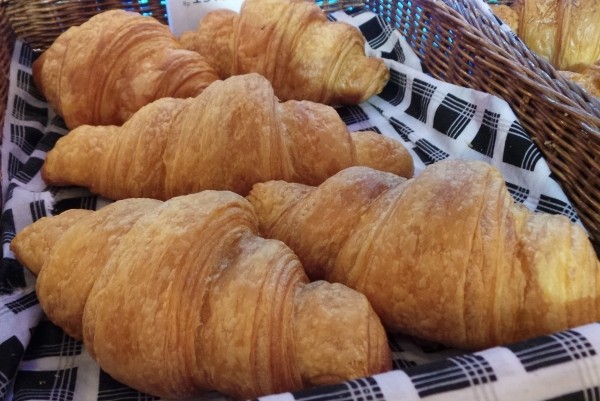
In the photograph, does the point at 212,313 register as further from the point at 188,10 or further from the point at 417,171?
the point at 188,10

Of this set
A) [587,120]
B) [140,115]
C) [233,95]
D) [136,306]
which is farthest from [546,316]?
[140,115]

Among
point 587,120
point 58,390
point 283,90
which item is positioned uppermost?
point 587,120

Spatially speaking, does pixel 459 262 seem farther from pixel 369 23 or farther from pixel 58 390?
pixel 369 23

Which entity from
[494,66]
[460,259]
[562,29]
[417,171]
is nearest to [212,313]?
[460,259]

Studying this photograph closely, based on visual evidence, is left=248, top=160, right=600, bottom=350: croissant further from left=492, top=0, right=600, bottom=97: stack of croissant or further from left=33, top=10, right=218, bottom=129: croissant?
left=492, top=0, right=600, bottom=97: stack of croissant

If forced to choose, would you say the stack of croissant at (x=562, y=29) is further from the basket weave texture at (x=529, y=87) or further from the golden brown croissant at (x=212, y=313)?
the golden brown croissant at (x=212, y=313)

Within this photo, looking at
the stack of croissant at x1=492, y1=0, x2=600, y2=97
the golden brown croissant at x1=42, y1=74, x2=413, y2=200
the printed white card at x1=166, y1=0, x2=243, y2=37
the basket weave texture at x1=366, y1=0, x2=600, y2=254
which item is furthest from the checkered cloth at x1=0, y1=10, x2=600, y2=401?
the stack of croissant at x1=492, y1=0, x2=600, y2=97
